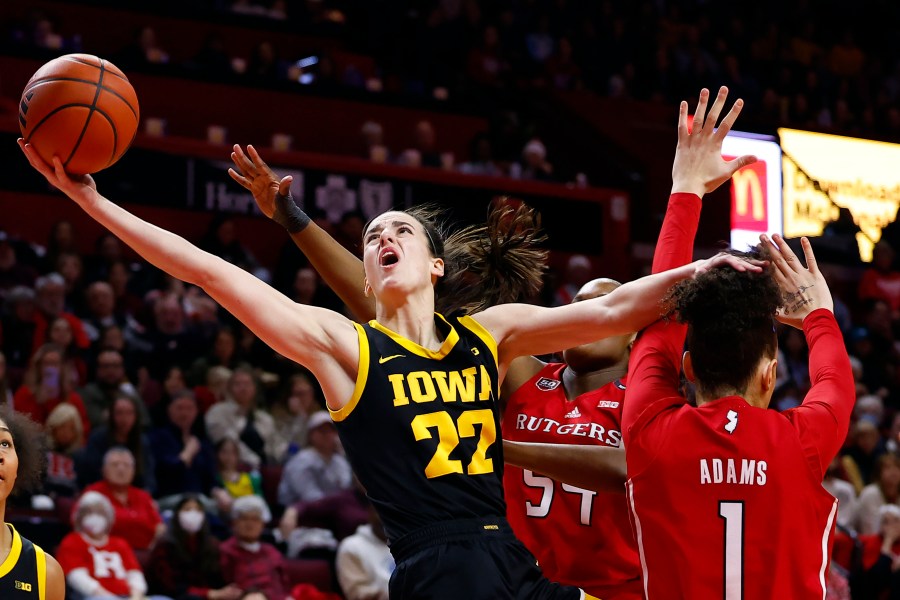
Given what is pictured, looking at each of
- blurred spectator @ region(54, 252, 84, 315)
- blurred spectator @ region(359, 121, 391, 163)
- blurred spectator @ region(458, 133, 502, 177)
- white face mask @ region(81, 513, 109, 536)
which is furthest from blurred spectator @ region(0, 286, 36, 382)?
blurred spectator @ region(458, 133, 502, 177)

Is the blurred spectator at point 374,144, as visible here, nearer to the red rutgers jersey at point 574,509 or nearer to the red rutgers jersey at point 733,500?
the red rutgers jersey at point 574,509

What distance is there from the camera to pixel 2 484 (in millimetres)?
4539

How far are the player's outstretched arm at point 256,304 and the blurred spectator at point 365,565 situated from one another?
15.9ft

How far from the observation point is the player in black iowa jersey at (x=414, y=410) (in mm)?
3443

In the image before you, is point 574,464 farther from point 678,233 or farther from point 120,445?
point 120,445

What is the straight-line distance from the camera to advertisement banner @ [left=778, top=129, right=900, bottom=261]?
1308 cm

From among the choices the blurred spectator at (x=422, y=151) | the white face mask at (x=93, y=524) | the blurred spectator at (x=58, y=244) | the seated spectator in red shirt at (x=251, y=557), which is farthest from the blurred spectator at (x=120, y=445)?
the blurred spectator at (x=422, y=151)

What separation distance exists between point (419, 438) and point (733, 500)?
0.87 m

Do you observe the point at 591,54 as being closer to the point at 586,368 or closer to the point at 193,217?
the point at 193,217

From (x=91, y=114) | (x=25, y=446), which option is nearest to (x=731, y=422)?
(x=91, y=114)

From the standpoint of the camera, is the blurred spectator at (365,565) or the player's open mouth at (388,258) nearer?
the player's open mouth at (388,258)

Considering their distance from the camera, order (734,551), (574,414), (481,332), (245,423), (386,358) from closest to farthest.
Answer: (734,551) → (386,358) → (481,332) → (574,414) → (245,423)

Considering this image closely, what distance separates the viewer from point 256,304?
3.51 m

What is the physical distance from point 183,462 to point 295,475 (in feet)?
2.74
